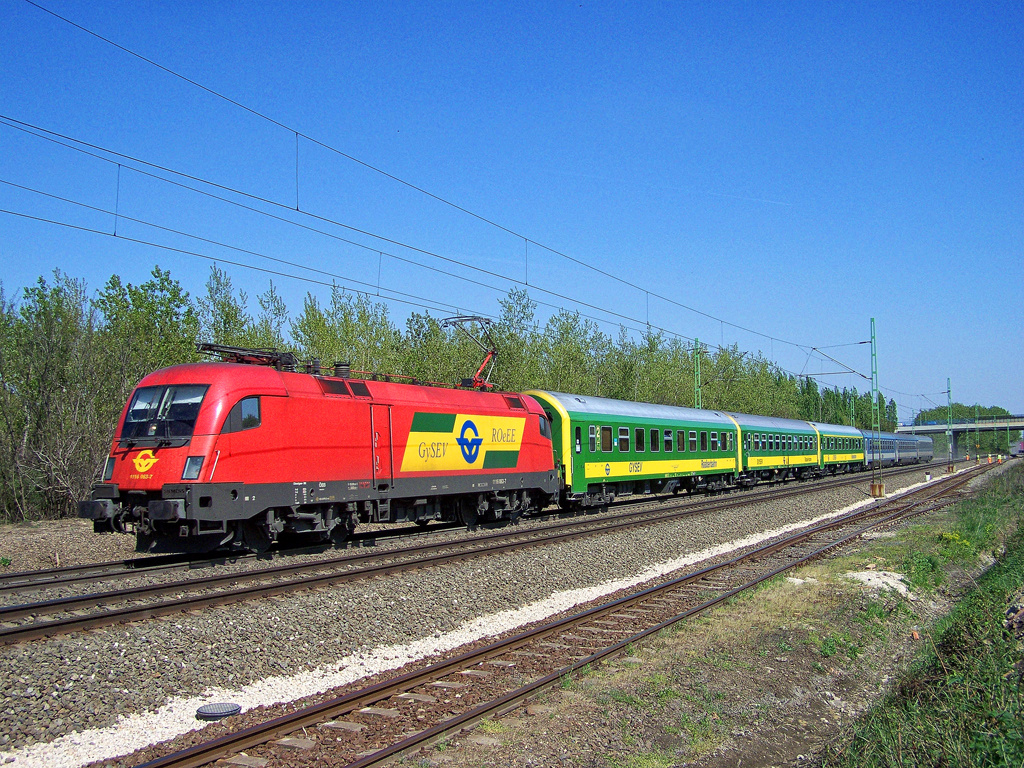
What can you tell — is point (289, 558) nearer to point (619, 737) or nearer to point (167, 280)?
point (619, 737)

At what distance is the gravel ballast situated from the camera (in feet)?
22.6

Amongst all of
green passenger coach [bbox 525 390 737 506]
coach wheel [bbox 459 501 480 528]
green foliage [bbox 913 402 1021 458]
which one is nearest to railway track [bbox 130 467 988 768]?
coach wheel [bbox 459 501 480 528]

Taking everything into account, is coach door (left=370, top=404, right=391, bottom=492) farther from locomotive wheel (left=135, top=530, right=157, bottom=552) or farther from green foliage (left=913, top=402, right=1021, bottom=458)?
green foliage (left=913, top=402, right=1021, bottom=458)

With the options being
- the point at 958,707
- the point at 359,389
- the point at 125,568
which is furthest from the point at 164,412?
the point at 958,707

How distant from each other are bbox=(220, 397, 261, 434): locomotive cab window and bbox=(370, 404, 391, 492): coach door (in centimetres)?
297

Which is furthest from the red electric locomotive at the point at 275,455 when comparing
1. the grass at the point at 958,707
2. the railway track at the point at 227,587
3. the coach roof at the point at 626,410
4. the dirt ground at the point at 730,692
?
the grass at the point at 958,707

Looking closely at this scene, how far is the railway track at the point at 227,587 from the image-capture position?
9383mm

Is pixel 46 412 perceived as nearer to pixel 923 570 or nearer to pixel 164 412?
pixel 164 412

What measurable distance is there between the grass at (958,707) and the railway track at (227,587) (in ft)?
25.8

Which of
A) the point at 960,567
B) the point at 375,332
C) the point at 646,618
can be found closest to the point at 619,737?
the point at 646,618

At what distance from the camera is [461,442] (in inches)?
744

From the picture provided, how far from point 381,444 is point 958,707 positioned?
11.9 m

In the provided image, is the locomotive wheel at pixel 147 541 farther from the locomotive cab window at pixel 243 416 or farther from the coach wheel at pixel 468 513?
the coach wheel at pixel 468 513

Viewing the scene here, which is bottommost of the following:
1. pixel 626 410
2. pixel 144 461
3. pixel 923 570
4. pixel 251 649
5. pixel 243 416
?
pixel 923 570
